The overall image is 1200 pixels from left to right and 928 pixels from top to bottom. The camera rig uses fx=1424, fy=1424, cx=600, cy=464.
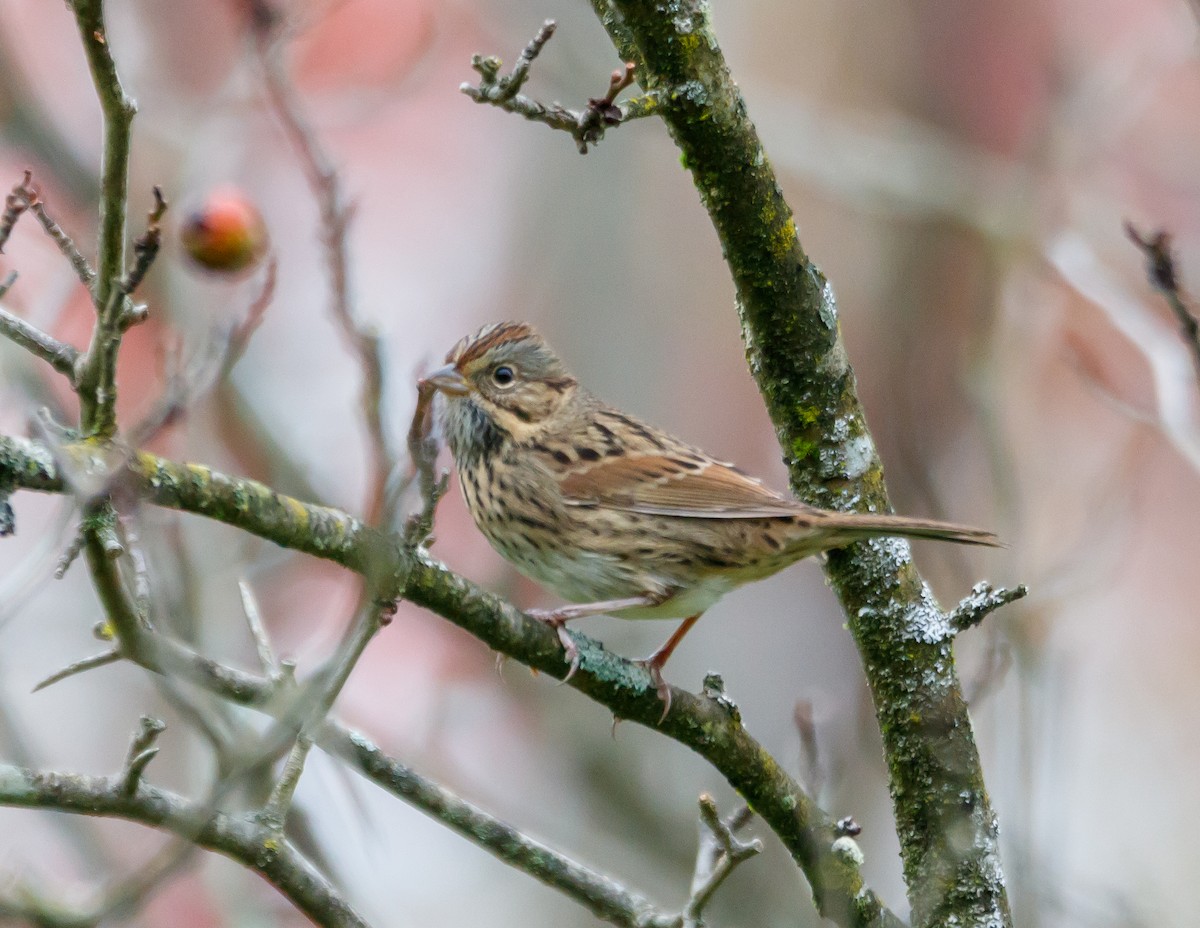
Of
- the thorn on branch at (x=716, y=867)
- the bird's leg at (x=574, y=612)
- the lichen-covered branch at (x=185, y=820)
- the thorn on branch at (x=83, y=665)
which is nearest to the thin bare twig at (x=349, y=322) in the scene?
the thorn on branch at (x=83, y=665)

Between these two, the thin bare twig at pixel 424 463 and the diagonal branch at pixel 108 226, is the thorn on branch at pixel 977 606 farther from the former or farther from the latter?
the diagonal branch at pixel 108 226

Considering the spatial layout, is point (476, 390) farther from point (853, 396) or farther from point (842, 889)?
point (842, 889)

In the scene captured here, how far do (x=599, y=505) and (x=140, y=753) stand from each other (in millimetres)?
2351

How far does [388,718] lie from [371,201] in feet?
14.1

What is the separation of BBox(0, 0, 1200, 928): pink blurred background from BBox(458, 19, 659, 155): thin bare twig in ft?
4.51

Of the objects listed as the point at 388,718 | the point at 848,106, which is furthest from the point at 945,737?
the point at 848,106

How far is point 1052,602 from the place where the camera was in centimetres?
580

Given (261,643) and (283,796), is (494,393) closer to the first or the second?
(261,643)

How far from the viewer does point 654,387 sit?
353 inches

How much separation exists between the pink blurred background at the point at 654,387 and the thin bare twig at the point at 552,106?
1376 mm

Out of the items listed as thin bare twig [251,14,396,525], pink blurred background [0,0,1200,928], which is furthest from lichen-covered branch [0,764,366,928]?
pink blurred background [0,0,1200,928]

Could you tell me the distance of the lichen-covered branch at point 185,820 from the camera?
271 cm

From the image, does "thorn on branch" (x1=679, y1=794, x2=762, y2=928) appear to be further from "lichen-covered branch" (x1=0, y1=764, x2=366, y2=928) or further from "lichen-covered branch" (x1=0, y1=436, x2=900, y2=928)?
"lichen-covered branch" (x1=0, y1=764, x2=366, y2=928)

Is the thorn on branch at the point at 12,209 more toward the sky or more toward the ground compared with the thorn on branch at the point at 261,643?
more toward the sky
